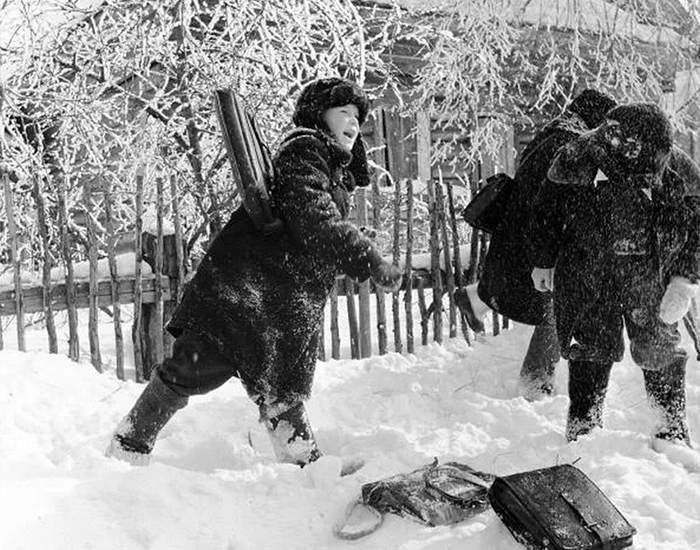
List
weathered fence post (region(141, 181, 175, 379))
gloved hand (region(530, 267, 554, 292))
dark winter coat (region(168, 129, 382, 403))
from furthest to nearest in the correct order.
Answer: weathered fence post (region(141, 181, 175, 379)), gloved hand (region(530, 267, 554, 292)), dark winter coat (region(168, 129, 382, 403))

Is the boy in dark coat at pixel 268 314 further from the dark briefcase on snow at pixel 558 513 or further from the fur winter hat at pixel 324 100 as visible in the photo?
the dark briefcase on snow at pixel 558 513

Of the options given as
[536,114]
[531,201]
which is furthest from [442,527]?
[536,114]

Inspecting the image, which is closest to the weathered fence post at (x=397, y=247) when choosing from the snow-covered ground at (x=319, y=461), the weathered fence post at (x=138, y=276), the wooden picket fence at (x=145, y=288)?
the wooden picket fence at (x=145, y=288)

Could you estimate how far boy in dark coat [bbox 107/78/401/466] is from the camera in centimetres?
275

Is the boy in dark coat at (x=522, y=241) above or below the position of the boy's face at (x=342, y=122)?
below

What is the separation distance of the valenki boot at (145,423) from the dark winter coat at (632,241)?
1.66 metres

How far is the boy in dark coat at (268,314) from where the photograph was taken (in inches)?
108

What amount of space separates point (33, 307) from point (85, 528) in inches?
103

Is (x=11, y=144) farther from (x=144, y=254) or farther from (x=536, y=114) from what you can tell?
(x=536, y=114)

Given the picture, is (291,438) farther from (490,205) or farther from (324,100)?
(490,205)

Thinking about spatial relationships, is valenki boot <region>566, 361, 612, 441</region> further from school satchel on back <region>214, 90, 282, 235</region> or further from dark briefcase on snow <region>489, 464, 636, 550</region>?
school satchel on back <region>214, 90, 282, 235</region>

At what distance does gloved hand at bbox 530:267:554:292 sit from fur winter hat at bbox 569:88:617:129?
77cm

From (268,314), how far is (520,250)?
4.39 ft

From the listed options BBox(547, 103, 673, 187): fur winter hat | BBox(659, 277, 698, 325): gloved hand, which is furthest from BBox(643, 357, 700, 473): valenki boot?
BBox(547, 103, 673, 187): fur winter hat
